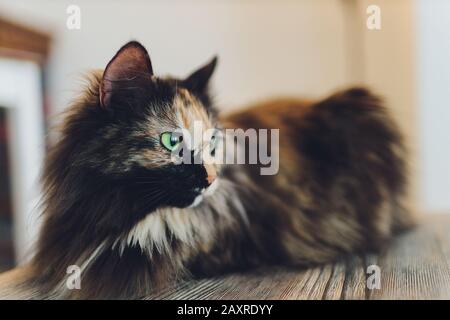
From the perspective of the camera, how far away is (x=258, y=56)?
37.6 inches

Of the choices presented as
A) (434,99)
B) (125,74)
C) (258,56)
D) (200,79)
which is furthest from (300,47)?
(125,74)

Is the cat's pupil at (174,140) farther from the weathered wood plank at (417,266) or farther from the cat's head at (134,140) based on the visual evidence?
the weathered wood plank at (417,266)

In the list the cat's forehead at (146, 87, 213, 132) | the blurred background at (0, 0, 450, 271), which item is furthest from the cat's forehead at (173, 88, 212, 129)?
the blurred background at (0, 0, 450, 271)

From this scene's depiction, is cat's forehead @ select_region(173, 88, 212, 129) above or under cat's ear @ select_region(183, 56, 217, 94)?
under

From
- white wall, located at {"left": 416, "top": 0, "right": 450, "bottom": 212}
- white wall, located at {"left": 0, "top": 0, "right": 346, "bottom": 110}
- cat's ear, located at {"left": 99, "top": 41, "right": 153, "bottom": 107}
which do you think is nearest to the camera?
cat's ear, located at {"left": 99, "top": 41, "right": 153, "bottom": 107}

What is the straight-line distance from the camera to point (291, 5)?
0.92m

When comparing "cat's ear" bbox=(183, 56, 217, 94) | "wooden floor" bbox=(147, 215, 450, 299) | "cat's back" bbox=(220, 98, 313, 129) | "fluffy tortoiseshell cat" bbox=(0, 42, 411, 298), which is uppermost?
"cat's ear" bbox=(183, 56, 217, 94)

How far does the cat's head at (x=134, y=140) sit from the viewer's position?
0.50 m

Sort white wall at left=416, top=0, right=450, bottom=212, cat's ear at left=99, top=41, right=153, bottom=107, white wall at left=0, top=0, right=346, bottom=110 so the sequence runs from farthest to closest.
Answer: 1. white wall at left=416, top=0, right=450, bottom=212
2. white wall at left=0, top=0, right=346, bottom=110
3. cat's ear at left=99, top=41, right=153, bottom=107

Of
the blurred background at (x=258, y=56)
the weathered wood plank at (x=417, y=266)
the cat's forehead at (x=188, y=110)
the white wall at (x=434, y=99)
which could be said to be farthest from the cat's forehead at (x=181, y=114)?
the white wall at (x=434, y=99)

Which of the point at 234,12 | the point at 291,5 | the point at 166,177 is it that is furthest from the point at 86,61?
the point at 291,5

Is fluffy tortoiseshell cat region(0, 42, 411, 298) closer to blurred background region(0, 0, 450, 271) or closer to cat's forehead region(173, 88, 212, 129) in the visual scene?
cat's forehead region(173, 88, 212, 129)

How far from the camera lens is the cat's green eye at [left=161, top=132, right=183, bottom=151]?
51cm
